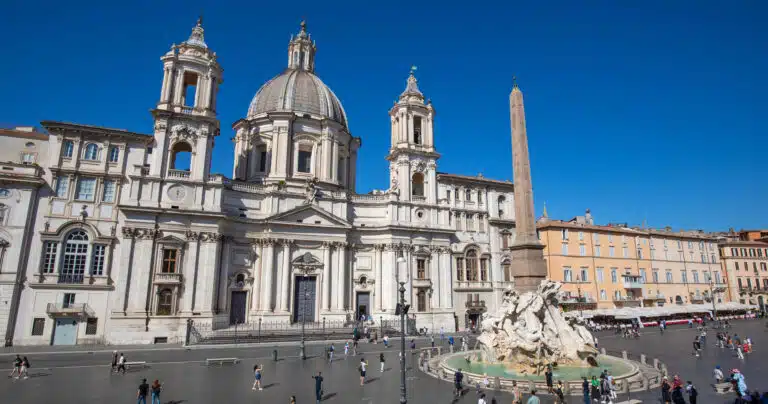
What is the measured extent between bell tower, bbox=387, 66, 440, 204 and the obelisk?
733 inches

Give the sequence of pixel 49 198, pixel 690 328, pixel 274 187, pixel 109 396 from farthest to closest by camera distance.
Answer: pixel 690 328 → pixel 274 187 → pixel 49 198 → pixel 109 396

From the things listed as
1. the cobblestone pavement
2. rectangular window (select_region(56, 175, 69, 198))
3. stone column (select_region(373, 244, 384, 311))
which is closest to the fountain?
the cobblestone pavement

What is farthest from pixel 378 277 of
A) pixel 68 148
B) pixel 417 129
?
pixel 68 148

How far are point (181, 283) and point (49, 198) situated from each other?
35.1 ft

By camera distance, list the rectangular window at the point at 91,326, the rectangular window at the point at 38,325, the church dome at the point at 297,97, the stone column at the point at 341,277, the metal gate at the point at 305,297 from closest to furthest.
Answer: the rectangular window at the point at 38,325 → the rectangular window at the point at 91,326 → the metal gate at the point at 305,297 → the stone column at the point at 341,277 → the church dome at the point at 297,97

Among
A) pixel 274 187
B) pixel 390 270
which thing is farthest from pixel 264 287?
pixel 390 270

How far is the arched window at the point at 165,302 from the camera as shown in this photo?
102 ft

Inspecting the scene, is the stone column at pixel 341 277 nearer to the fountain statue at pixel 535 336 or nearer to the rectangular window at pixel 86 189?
the fountain statue at pixel 535 336

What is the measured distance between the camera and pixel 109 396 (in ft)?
51.7

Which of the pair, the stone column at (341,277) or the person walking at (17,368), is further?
the stone column at (341,277)

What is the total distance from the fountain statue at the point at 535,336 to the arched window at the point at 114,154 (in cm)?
2929

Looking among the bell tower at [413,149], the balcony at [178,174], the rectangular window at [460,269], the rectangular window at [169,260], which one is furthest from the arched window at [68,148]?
the rectangular window at [460,269]

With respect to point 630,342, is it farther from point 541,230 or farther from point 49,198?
point 49,198

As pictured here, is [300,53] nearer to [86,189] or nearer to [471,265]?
[86,189]
